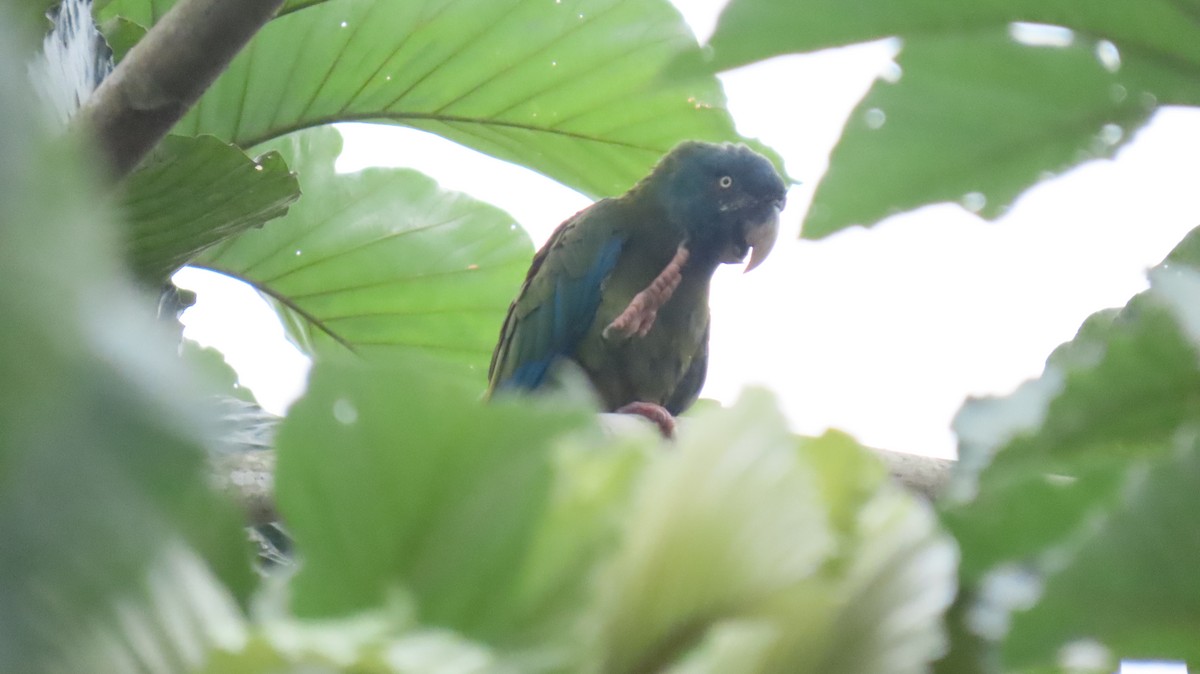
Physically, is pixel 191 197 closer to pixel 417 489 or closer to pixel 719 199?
pixel 417 489

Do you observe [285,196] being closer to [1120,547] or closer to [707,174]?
[1120,547]

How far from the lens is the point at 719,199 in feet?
7.05

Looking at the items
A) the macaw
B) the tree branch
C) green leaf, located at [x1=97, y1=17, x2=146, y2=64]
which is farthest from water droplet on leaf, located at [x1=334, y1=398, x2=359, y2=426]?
the macaw

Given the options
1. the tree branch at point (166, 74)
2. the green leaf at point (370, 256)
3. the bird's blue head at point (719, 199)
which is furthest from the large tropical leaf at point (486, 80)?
the tree branch at point (166, 74)

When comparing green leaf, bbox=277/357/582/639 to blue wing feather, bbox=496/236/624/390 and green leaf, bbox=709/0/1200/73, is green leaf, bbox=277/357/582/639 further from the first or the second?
blue wing feather, bbox=496/236/624/390

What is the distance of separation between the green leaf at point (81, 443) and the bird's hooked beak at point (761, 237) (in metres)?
2.03

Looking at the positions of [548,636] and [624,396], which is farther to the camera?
[624,396]

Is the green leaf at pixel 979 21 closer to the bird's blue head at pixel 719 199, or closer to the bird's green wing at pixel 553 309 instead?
the bird's green wing at pixel 553 309

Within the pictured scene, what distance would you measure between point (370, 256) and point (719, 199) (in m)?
0.75

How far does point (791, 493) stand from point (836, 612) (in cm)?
2

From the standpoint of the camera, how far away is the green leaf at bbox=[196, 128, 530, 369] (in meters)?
1.61

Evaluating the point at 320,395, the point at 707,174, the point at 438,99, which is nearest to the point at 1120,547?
the point at 320,395

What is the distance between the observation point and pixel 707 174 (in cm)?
216

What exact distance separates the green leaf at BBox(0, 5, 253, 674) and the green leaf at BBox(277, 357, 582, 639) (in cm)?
2
